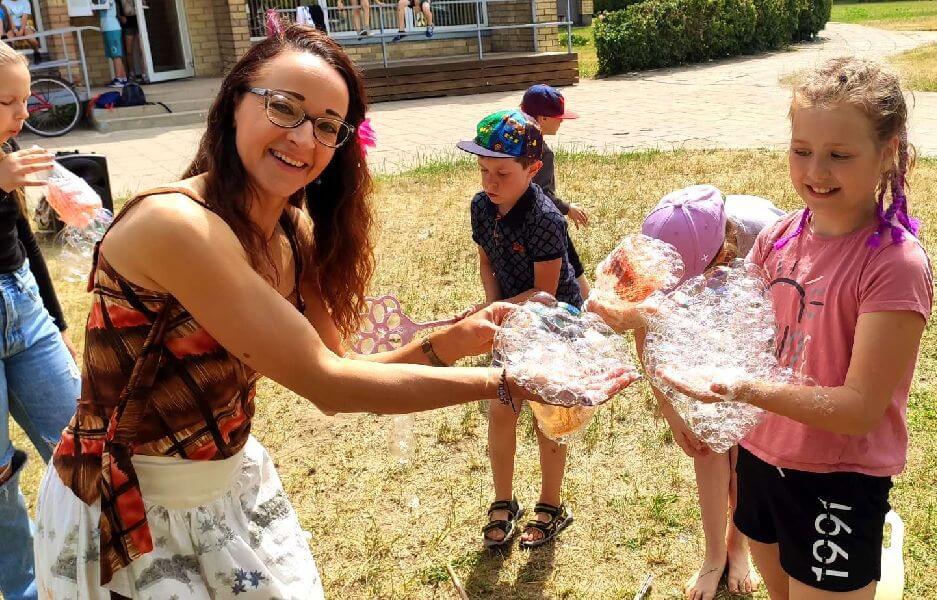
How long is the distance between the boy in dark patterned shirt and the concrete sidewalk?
216 inches

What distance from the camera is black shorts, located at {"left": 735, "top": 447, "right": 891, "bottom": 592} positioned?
2100 millimetres

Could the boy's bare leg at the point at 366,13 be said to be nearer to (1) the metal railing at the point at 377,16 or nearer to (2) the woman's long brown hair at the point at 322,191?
(1) the metal railing at the point at 377,16

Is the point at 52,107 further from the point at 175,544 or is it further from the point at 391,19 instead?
the point at 175,544

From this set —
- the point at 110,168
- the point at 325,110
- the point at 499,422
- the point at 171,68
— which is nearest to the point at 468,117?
the point at 110,168

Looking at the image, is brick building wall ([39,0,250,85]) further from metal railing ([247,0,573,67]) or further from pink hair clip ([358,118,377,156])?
pink hair clip ([358,118,377,156])

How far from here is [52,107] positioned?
13609 millimetres

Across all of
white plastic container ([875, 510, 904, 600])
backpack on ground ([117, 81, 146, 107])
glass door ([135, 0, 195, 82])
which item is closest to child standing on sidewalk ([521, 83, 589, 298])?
white plastic container ([875, 510, 904, 600])

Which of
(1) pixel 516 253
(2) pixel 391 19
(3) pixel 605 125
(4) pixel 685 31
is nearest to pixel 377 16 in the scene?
(2) pixel 391 19

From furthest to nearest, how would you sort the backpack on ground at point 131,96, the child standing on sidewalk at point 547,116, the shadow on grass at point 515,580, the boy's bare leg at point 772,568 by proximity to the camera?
1. the backpack on ground at point 131,96
2. the child standing on sidewalk at point 547,116
3. the shadow on grass at point 515,580
4. the boy's bare leg at point 772,568

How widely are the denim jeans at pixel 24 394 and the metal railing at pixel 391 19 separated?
15.1 meters

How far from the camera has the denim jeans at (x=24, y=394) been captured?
290 cm

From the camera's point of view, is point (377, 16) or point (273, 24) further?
point (377, 16)

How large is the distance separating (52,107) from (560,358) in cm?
1359

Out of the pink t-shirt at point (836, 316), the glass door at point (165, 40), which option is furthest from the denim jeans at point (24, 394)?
the glass door at point (165, 40)
